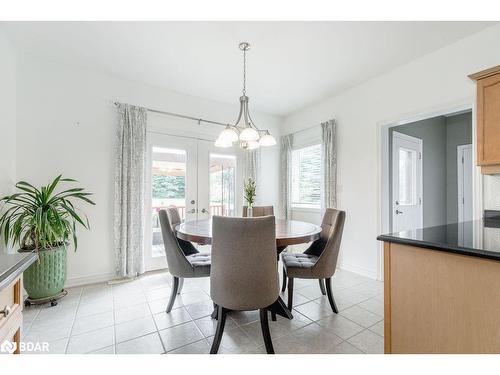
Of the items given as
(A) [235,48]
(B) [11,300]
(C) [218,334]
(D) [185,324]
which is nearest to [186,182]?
(A) [235,48]

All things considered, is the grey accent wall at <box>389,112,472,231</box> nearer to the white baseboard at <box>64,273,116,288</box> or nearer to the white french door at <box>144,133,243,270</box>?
the white french door at <box>144,133,243,270</box>

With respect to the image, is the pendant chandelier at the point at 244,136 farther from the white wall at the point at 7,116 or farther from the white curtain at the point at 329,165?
the white wall at the point at 7,116


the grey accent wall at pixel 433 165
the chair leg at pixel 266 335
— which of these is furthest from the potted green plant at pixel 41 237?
the grey accent wall at pixel 433 165

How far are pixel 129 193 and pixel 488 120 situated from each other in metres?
3.70

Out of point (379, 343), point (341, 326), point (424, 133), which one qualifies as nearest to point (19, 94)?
point (341, 326)

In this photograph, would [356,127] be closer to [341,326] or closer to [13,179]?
[341,326]

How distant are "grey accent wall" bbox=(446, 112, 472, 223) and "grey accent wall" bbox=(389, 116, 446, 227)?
77mm

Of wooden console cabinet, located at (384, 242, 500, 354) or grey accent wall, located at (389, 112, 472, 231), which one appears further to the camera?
grey accent wall, located at (389, 112, 472, 231)

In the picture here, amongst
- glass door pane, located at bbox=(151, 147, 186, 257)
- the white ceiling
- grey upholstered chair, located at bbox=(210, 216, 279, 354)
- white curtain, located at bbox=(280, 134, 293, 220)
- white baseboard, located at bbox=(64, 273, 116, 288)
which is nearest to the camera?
grey upholstered chair, located at bbox=(210, 216, 279, 354)

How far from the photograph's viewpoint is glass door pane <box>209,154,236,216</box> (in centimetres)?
389

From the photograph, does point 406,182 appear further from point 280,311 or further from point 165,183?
point 165,183

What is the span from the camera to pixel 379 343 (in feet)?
5.68

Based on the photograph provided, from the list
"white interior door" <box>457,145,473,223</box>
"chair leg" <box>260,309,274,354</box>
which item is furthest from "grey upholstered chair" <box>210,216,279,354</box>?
"white interior door" <box>457,145,473,223</box>

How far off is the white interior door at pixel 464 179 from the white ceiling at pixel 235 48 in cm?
256
